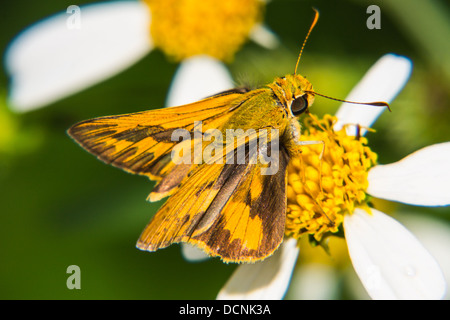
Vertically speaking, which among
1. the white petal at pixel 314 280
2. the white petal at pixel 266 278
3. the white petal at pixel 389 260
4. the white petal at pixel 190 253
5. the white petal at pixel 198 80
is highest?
the white petal at pixel 198 80

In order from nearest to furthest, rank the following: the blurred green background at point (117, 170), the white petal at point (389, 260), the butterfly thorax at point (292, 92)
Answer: the white petal at point (389, 260)
the butterfly thorax at point (292, 92)
the blurred green background at point (117, 170)

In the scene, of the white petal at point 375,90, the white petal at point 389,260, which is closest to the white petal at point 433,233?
the white petal at point 375,90

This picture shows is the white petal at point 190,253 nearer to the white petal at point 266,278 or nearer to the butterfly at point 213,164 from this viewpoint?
the white petal at point 266,278

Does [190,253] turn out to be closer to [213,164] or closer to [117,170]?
[213,164]

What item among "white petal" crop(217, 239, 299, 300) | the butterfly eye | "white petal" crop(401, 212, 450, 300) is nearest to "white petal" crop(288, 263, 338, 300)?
"white petal" crop(401, 212, 450, 300)

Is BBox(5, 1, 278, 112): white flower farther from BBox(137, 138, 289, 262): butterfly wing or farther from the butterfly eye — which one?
BBox(137, 138, 289, 262): butterfly wing

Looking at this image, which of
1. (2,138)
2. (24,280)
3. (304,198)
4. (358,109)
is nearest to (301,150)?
(304,198)
